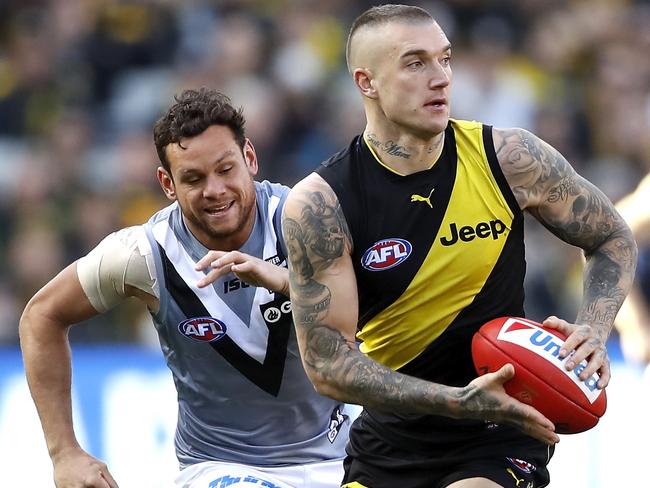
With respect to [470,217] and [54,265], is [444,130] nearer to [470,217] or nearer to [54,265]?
[470,217]

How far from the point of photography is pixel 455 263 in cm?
479

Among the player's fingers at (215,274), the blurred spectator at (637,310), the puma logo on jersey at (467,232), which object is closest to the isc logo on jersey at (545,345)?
the puma logo on jersey at (467,232)

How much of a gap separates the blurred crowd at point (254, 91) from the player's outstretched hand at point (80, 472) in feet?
15.5

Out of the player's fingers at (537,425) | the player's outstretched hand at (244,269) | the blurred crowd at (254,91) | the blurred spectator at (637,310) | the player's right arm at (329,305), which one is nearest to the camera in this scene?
the player's fingers at (537,425)

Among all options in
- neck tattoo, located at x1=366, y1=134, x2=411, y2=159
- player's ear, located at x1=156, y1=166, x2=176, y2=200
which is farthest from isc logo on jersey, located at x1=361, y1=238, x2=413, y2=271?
player's ear, located at x1=156, y1=166, x2=176, y2=200

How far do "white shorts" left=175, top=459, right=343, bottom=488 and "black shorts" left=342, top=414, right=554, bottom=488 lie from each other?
576 millimetres

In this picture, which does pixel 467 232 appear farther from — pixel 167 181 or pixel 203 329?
pixel 167 181

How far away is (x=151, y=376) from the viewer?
27.2 feet

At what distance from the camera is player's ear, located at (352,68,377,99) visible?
4934 millimetres

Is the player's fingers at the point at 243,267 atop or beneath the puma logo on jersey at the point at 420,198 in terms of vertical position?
beneath

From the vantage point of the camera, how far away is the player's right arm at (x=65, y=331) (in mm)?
5523

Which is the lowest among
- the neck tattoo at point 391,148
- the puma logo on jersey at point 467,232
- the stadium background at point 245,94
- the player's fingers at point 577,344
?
the player's fingers at point 577,344

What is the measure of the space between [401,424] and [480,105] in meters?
6.37

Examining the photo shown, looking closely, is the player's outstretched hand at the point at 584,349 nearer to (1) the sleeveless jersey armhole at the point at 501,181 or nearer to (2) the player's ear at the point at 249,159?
(1) the sleeveless jersey armhole at the point at 501,181
